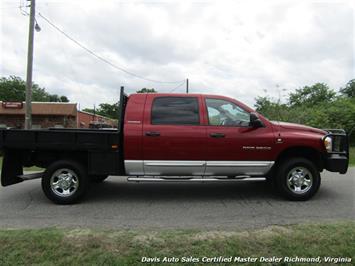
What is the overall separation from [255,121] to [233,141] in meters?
0.54

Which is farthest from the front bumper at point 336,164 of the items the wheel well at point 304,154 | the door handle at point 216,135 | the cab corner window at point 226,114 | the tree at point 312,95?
the tree at point 312,95

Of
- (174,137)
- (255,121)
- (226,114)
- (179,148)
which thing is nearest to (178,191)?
(179,148)

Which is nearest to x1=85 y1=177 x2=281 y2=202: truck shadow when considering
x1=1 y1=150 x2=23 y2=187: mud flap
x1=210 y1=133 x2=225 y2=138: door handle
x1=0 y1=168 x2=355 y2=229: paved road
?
x1=0 y1=168 x2=355 y2=229: paved road

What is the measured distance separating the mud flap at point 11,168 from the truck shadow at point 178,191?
55.8 inches

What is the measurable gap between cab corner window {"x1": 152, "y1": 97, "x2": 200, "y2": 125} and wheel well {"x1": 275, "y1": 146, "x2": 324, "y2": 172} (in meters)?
1.75

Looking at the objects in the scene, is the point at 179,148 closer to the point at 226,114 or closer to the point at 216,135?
the point at 216,135

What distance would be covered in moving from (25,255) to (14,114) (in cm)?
4057

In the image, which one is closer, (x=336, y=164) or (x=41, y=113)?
(x=336, y=164)

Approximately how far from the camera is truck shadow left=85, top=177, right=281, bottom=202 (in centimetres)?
622

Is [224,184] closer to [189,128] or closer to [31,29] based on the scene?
[189,128]

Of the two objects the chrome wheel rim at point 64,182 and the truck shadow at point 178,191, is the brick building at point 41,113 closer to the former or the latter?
the truck shadow at point 178,191

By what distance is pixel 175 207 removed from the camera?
5520 mm

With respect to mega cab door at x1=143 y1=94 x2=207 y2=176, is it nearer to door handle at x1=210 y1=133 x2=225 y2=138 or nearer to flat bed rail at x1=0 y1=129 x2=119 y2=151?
door handle at x1=210 y1=133 x2=225 y2=138

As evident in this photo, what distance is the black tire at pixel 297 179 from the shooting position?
585cm
